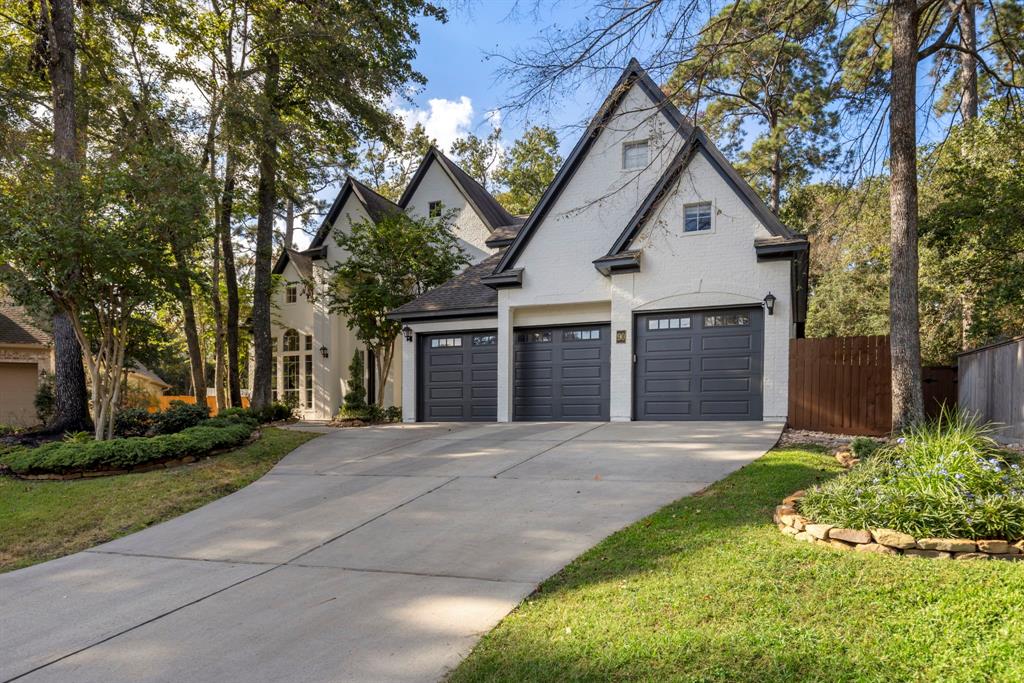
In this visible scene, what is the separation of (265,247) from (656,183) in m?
10.8

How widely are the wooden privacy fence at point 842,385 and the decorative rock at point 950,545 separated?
784 cm

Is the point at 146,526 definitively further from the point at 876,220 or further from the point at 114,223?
the point at 876,220

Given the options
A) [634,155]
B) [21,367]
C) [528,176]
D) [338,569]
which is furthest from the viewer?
[528,176]

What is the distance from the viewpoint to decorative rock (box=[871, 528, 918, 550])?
4.47 m

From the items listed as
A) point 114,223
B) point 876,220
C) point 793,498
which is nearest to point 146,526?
point 114,223

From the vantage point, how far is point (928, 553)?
14.5 feet

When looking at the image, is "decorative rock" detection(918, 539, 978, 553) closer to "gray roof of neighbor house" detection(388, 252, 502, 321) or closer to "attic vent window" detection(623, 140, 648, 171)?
"attic vent window" detection(623, 140, 648, 171)

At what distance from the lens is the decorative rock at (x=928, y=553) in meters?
4.39

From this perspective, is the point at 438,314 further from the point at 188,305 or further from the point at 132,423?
the point at 132,423

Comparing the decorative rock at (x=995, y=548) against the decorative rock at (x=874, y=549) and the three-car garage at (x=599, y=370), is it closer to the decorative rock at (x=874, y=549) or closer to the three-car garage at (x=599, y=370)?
the decorative rock at (x=874, y=549)

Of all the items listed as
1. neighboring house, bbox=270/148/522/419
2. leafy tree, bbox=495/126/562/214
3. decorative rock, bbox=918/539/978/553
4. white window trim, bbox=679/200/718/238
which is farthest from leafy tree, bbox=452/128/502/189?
decorative rock, bbox=918/539/978/553

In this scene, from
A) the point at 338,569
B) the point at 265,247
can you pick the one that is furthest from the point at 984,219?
the point at 265,247

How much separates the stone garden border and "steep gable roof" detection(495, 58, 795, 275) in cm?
560

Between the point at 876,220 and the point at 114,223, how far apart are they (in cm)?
1902
